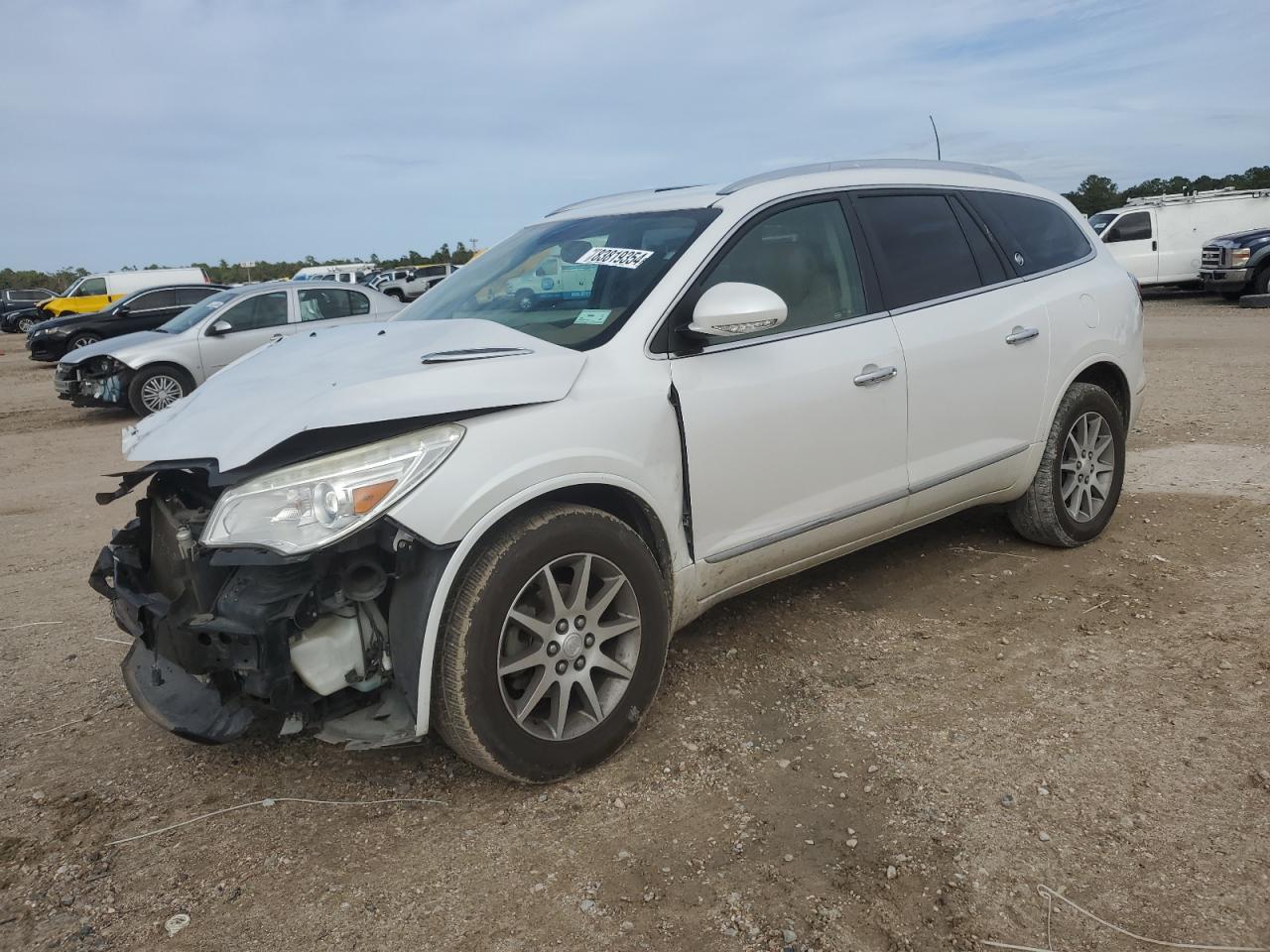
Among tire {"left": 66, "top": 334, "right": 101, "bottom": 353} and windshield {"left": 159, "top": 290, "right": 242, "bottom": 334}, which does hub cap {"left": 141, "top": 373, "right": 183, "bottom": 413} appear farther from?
tire {"left": 66, "top": 334, "right": 101, "bottom": 353}

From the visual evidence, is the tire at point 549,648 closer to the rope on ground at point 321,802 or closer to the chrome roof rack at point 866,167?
the rope on ground at point 321,802

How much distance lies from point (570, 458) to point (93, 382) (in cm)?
1129

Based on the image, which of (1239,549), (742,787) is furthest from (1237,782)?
(1239,549)

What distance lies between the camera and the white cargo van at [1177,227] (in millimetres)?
20391

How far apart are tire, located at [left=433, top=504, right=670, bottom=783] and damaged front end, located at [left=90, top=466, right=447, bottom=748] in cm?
14

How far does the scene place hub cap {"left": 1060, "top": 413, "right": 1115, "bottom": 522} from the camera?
16.1ft

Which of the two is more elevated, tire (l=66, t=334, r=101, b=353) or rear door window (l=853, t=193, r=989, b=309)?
rear door window (l=853, t=193, r=989, b=309)

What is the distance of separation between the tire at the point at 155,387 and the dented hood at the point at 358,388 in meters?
9.69

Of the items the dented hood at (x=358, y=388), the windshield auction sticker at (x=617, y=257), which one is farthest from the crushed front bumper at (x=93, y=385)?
the windshield auction sticker at (x=617, y=257)

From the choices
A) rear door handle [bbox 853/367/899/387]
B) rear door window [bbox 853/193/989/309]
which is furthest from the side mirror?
rear door window [bbox 853/193/989/309]

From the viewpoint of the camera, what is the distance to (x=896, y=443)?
3.98m

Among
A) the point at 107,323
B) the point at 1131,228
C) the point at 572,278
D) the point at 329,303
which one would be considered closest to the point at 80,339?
the point at 107,323

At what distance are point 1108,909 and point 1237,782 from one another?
0.82 m

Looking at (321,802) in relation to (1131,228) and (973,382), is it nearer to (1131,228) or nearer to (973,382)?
(973,382)
